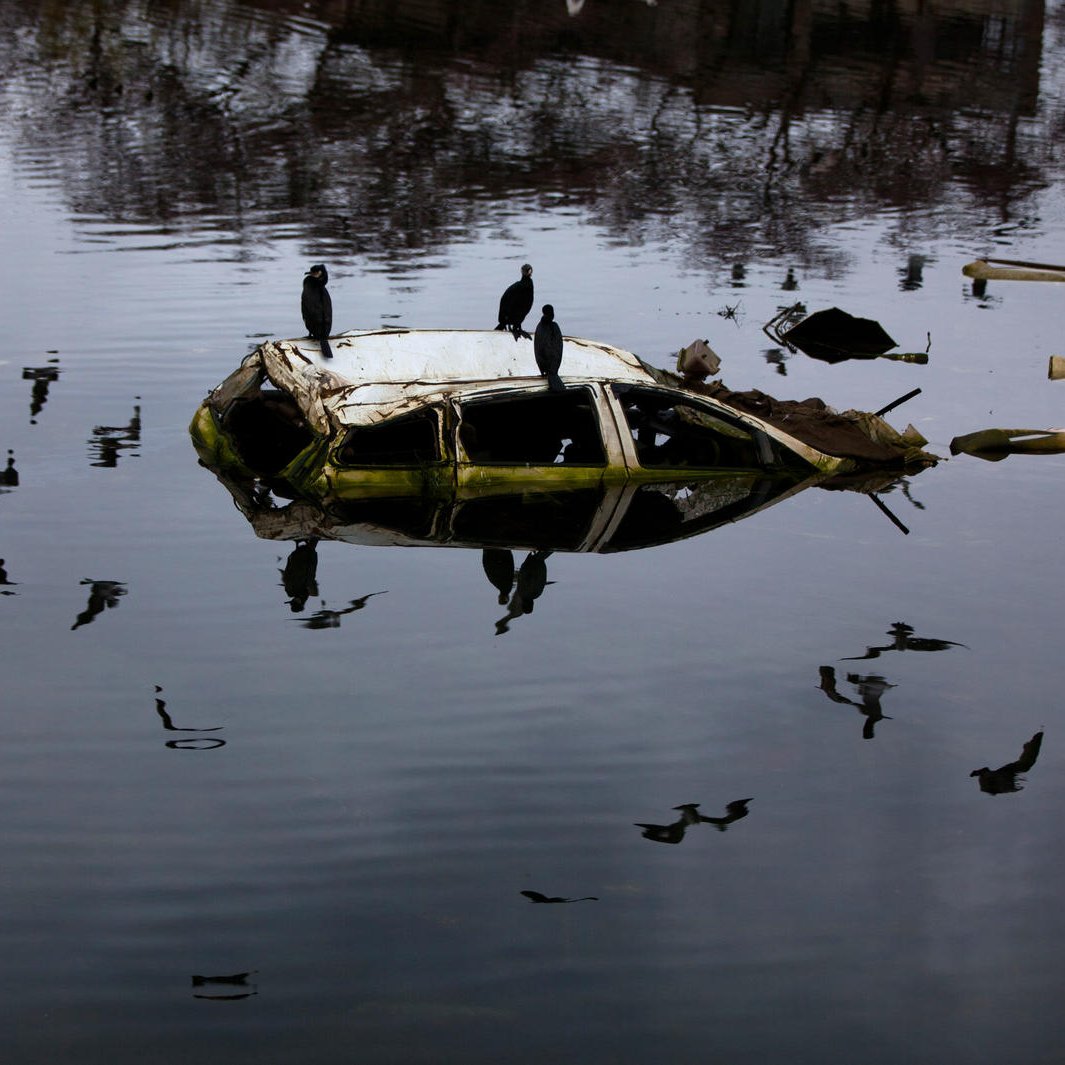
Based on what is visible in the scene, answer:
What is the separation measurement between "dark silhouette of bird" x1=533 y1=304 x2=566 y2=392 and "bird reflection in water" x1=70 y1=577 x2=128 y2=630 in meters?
4.63

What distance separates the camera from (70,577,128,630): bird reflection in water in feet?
38.2

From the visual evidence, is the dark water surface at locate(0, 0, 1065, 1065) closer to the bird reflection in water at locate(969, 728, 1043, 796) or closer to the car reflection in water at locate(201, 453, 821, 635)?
the bird reflection in water at locate(969, 728, 1043, 796)

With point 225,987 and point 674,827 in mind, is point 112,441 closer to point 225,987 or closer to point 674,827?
point 674,827

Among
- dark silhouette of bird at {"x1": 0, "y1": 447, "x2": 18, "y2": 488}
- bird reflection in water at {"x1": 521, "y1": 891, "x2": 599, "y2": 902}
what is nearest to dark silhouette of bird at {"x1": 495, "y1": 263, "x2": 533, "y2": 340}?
dark silhouette of bird at {"x1": 0, "y1": 447, "x2": 18, "y2": 488}

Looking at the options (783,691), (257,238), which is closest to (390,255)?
(257,238)

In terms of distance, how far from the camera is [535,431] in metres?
16.6

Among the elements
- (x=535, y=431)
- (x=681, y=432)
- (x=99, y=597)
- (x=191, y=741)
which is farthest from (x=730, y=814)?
(x=535, y=431)

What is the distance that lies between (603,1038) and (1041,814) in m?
3.70

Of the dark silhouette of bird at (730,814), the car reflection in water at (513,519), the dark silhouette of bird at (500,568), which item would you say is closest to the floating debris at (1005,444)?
the car reflection in water at (513,519)

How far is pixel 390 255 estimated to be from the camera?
A: 25.7 metres

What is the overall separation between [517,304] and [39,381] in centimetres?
651

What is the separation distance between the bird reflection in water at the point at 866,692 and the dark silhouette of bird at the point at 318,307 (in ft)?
19.9

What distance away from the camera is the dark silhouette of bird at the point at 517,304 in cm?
1548

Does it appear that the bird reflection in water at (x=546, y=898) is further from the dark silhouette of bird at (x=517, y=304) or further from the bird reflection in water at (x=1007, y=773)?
the dark silhouette of bird at (x=517, y=304)
